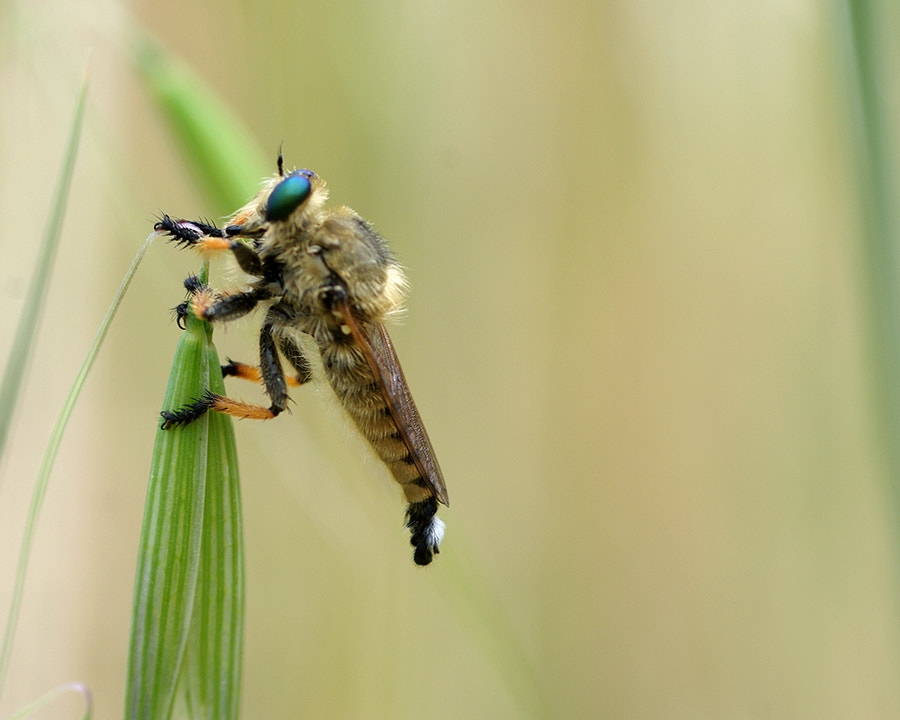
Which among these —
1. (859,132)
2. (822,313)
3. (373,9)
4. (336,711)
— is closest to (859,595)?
(822,313)

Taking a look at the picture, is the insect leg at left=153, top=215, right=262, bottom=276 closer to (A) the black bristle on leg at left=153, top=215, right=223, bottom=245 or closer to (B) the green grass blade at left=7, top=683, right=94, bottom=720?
(A) the black bristle on leg at left=153, top=215, right=223, bottom=245

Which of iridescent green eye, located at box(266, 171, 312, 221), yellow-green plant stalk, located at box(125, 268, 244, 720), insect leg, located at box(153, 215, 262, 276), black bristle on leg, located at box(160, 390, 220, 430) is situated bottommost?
yellow-green plant stalk, located at box(125, 268, 244, 720)

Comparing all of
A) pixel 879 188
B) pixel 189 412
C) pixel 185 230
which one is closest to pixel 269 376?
pixel 185 230

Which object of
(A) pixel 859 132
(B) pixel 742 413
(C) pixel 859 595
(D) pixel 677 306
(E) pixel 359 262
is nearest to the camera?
(A) pixel 859 132

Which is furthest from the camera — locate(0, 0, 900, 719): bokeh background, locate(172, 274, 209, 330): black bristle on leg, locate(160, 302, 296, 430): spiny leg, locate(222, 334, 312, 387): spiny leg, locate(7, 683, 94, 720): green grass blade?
locate(0, 0, 900, 719): bokeh background

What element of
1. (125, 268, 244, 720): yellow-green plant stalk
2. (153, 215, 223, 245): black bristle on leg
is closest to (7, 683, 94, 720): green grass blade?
(125, 268, 244, 720): yellow-green plant stalk

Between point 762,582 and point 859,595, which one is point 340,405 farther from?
point 859,595

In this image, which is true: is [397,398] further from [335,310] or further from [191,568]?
[191,568]
